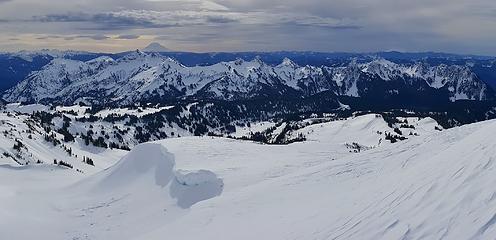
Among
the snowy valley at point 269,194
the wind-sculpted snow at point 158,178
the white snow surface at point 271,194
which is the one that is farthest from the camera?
the wind-sculpted snow at point 158,178

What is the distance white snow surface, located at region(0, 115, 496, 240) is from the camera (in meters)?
18.2

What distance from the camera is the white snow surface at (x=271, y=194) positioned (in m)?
18.2

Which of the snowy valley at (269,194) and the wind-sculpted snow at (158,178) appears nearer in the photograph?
the snowy valley at (269,194)

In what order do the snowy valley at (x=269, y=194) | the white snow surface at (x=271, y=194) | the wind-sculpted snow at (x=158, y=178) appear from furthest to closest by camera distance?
the wind-sculpted snow at (x=158, y=178) < the snowy valley at (x=269, y=194) < the white snow surface at (x=271, y=194)

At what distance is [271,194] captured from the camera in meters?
31.7

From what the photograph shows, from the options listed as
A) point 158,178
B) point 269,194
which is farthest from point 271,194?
point 158,178

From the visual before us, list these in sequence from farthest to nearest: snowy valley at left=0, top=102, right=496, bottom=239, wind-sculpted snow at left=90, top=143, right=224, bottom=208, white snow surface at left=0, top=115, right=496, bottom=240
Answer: wind-sculpted snow at left=90, top=143, right=224, bottom=208 → snowy valley at left=0, top=102, right=496, bottom=239 → white snow surface at left=0, top=115, right=496, bottom=240

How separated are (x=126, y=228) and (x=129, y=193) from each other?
24.9ft

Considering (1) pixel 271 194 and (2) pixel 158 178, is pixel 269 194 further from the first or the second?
(2) pixel 158 178

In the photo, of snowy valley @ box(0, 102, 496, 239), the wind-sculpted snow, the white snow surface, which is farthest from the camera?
the wind-sculpted snow

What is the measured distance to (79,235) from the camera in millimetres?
33969

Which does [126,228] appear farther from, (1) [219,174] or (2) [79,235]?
(1) [219,174]

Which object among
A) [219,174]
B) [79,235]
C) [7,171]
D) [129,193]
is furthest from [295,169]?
[7,171]

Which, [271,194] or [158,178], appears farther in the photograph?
[158,178]
